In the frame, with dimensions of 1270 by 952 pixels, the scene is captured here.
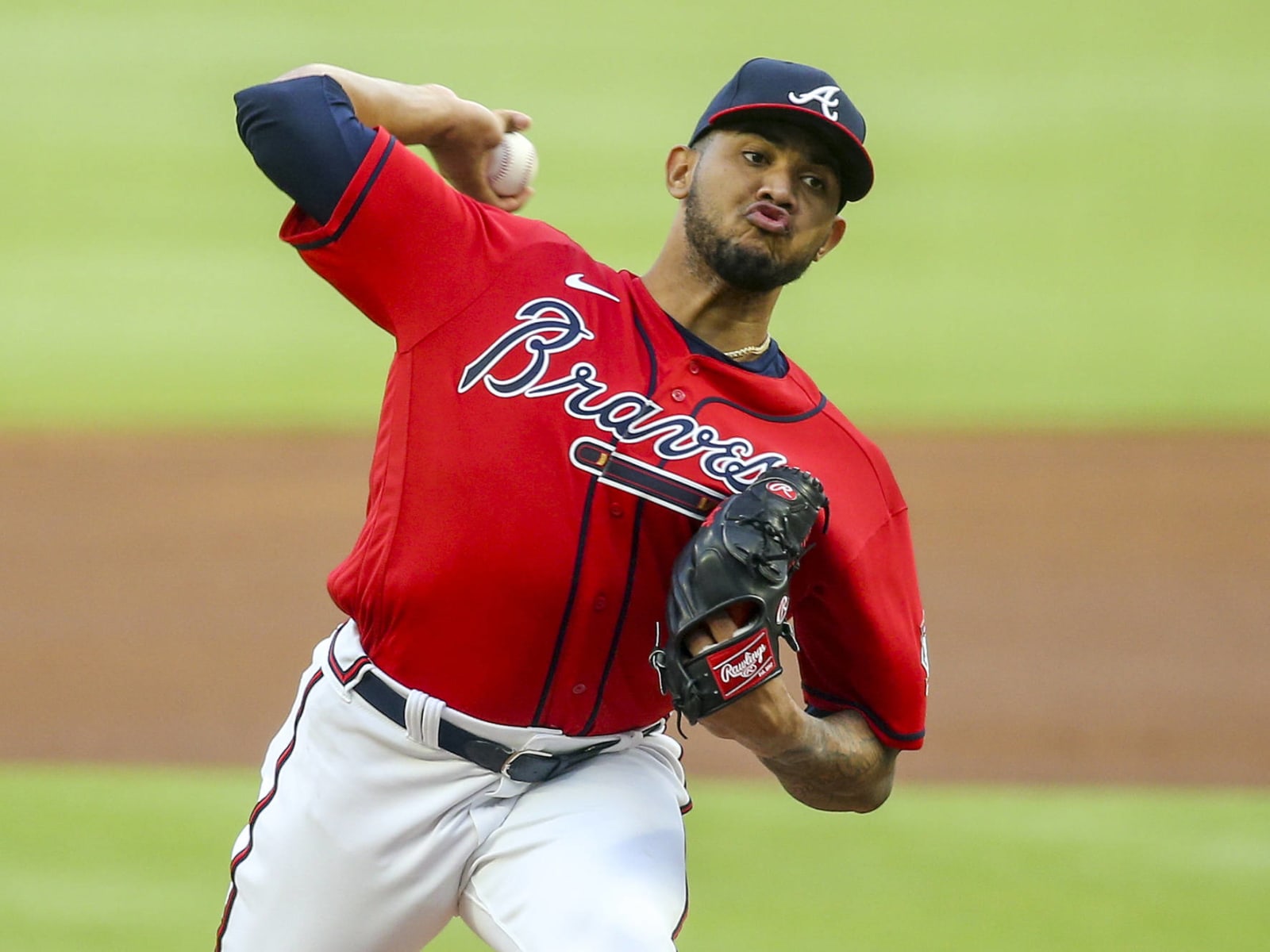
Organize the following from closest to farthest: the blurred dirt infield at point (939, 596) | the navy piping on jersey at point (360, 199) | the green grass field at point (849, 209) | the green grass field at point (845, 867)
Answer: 1. the navy piping on jersey at point (360, 199)
2. the green grass field at point (845, 867)
3. the blurred dirt infield at point (939, 596)
4. the green grass field at point (849, 209)

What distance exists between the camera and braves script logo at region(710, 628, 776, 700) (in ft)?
7.32

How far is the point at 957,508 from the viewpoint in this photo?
5324 millimetres

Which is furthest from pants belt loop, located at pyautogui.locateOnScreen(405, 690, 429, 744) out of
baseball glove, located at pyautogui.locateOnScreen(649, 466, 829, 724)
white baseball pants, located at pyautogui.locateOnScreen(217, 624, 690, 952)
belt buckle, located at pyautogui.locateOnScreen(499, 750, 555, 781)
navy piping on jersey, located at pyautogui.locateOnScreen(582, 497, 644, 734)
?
baseball glove, located at pyautogui.locateOnScreen(649, 466, 829, 724)

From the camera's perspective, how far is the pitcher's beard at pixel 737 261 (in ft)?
8.18

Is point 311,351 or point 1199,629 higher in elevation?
point 311,351

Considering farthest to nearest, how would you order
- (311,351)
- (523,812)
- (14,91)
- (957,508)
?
(14,91), (311,351), (957,508), (523,812)

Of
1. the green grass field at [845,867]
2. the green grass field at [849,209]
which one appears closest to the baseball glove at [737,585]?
the green grass field at [845,867]

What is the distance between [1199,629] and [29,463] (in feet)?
13.4

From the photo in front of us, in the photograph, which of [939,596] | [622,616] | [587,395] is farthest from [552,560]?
[939,596]

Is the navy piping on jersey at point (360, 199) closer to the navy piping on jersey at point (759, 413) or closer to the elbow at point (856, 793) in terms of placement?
the navy piping on jersey at point (759, 413)

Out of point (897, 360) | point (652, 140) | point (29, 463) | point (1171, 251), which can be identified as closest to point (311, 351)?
point (29, 463)

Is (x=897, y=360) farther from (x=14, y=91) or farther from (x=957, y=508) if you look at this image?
(x=14, y=91)

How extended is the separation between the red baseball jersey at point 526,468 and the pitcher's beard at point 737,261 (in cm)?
15

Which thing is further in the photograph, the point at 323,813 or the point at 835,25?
the point at 835,25
